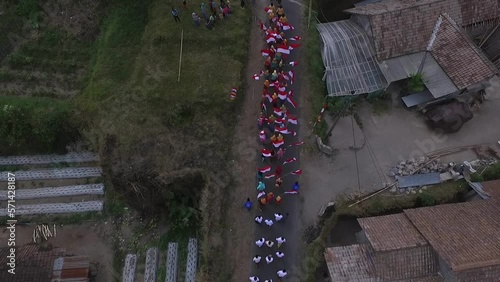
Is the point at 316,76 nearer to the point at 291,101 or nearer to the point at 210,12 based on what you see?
the point at 291,101

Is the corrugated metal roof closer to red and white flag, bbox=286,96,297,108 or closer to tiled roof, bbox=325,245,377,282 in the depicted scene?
red and white flag, bbox=286,96,297,108

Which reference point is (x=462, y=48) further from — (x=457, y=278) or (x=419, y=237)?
(x=457, y=278)

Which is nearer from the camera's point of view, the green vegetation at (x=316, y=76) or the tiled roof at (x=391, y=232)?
the tiled roof at (x=391, y=232)

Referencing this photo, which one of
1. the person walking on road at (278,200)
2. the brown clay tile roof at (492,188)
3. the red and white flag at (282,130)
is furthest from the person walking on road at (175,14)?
the brown clay tile roof at (492,188)

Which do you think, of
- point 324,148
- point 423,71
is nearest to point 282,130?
point 324,148

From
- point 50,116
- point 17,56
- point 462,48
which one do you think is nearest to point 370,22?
point 462,48

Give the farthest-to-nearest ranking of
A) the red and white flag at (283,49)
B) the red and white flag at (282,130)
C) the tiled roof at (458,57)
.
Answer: the red and white flag at (283,49), the tiled roof at (458,57), the red and white flag at (282,130)

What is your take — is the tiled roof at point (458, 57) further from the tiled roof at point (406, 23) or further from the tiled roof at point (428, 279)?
the tiled roof at point (428, 279)
